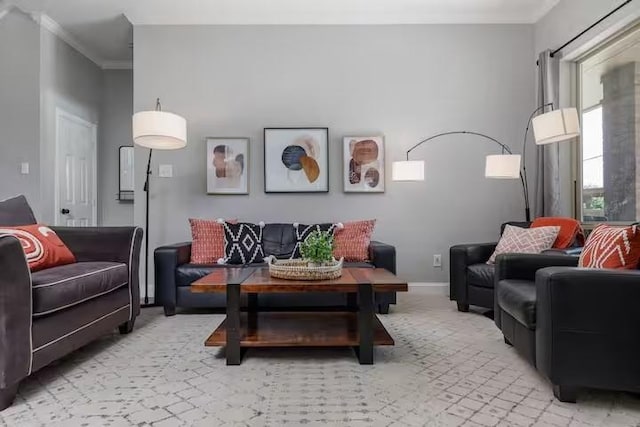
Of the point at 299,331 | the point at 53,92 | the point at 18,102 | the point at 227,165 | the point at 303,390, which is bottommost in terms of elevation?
the point at 303,390

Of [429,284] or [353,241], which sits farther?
[429,284]

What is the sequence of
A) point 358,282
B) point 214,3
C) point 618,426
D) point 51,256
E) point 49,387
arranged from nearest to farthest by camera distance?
point 618,426, point 49,387, point 358,282, point 51,256, point 214,3

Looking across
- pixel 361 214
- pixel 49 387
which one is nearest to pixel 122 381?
pixel 49 387

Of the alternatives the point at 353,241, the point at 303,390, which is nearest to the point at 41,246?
the point at 303,390

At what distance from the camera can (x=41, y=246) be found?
2.24 meters

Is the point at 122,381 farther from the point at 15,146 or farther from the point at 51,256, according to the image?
the point at 15,146

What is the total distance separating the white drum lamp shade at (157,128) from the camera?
10.4 feet

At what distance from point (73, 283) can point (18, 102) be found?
3016mm

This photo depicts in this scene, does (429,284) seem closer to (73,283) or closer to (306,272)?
(306,272)

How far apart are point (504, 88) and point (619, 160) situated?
134cm

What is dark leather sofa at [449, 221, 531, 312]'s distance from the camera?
305 centimetres

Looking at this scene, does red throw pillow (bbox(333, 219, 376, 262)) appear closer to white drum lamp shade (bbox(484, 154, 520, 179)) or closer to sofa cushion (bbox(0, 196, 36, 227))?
white drum lamp shade (bbox(484, 154, 520, 179))

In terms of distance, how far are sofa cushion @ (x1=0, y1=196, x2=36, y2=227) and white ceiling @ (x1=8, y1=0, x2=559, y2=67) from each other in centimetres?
228

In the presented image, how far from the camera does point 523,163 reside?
4.02 m
